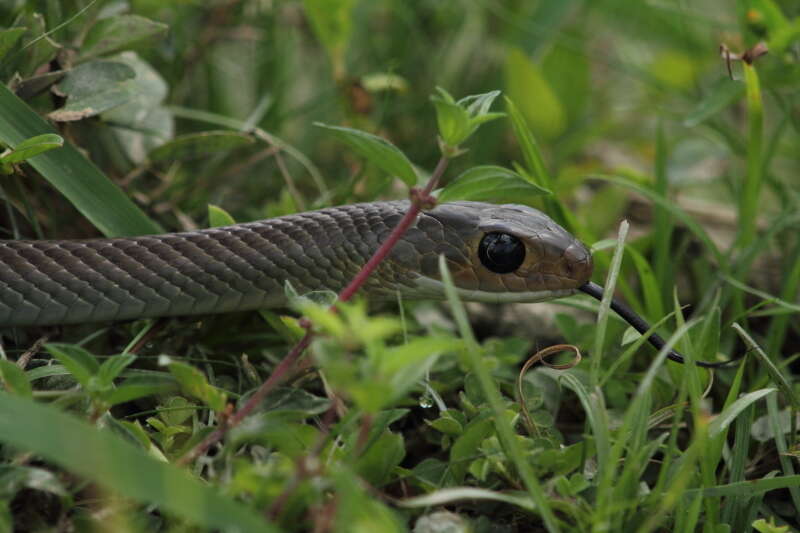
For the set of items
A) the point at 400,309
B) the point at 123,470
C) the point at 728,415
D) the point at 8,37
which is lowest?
the point at 728,415

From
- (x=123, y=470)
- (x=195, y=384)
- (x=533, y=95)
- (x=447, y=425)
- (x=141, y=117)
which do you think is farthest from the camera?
(x=533, y=95)

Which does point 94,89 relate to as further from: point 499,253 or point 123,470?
point 123,470

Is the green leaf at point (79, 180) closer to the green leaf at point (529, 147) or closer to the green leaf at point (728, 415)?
the green leaf at point (529, 147)

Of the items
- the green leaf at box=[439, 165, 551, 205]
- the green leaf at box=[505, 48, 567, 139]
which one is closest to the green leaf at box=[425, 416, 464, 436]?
the green leaf at box=[439, 165, 551, 205]

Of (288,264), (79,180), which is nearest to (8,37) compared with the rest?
(79,180)

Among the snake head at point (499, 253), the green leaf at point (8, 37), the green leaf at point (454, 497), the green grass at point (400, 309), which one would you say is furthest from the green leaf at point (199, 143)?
the green leaf at point (454, 497)

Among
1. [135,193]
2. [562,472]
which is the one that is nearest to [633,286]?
[562,472]

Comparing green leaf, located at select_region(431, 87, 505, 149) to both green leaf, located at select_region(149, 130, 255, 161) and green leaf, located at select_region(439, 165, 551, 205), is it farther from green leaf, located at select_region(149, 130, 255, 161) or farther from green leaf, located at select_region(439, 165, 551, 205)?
green leaf, located at select_region(149, 130, 255, 161)
